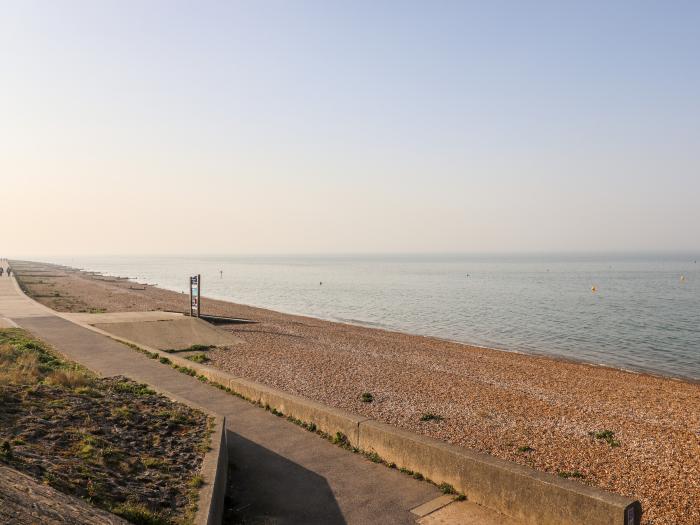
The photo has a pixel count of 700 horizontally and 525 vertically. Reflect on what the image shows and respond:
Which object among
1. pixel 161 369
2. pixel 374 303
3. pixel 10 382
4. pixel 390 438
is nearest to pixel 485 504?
pixel 390 438

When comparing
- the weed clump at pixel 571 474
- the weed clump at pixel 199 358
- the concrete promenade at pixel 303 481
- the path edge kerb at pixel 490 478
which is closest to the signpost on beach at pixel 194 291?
the weed clump at pixel 199 358

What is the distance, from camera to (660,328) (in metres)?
38.7

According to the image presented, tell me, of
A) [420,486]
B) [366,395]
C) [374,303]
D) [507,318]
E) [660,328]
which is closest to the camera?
[420,486]

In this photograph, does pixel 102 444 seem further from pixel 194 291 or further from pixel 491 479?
pixel 194 291

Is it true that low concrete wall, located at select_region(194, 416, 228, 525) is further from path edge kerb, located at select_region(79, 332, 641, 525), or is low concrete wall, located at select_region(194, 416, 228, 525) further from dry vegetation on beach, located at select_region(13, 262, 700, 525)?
dry vegetation on beach, located at select_region(13, 262, 700, 525)

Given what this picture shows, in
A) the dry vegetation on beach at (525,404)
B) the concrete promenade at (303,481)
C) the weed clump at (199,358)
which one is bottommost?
the dry vegetation on beach at (525,404)

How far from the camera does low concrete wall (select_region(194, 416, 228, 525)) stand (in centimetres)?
564

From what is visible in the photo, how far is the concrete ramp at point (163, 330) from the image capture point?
69.4ft

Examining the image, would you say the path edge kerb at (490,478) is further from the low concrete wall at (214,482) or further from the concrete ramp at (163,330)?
the concrete ramp at (163,330)

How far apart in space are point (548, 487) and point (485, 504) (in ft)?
3.26

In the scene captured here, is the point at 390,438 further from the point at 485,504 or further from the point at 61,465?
the point at 61,465

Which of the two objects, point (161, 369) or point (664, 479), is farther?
point (161, 369)

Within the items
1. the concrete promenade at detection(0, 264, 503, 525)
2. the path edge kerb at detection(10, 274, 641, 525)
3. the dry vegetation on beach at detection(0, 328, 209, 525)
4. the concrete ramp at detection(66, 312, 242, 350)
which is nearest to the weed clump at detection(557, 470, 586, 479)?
the path edge kerb at detection(10, 274, 641, 525)

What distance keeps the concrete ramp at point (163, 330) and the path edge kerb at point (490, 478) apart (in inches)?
516
